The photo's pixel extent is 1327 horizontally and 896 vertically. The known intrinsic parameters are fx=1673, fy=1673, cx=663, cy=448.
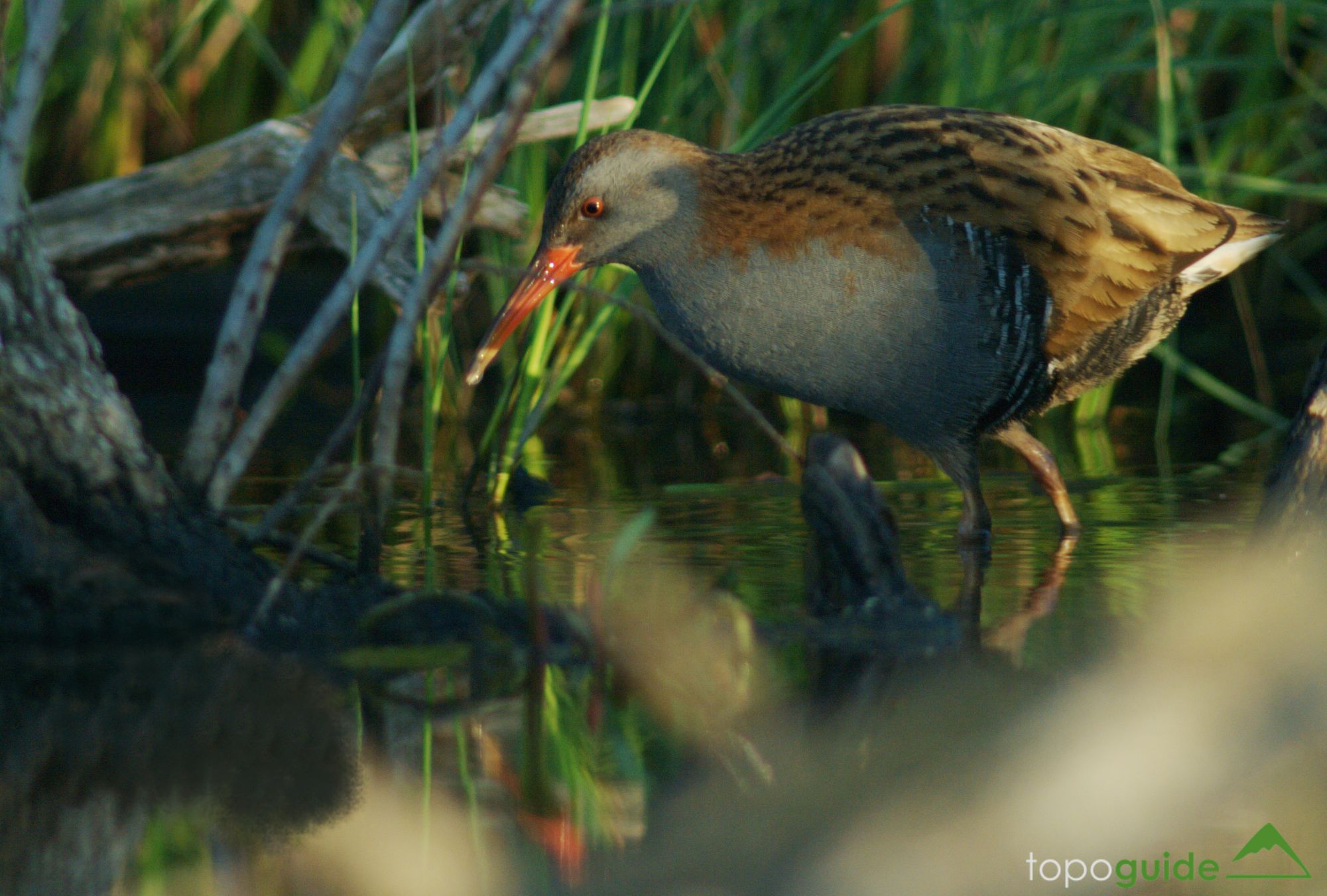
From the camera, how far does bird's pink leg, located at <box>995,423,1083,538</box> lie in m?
3.64

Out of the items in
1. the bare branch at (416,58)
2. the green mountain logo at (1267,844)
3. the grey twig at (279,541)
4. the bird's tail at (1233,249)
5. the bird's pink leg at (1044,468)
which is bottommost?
the green mountain logo at (1267,844)

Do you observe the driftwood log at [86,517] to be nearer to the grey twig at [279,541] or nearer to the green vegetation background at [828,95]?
the grey twig at [279,541]

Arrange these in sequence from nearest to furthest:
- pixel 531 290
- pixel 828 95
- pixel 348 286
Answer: pixel 348 286
pixel 531 290
pixel 828 95

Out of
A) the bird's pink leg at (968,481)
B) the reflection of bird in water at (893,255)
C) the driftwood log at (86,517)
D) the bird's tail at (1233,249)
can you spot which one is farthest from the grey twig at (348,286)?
the bird's tail at (1233,249)

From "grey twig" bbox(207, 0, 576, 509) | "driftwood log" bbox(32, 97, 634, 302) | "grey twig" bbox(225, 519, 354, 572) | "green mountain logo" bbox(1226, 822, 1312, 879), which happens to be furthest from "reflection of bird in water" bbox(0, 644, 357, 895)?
"driftwood log" bbox(32, 97, 634, 302)

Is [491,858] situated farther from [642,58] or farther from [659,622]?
[642,58]

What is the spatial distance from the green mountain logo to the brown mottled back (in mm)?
1607

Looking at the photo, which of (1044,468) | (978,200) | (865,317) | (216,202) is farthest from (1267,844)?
(216,202)

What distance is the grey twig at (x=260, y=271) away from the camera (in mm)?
2775

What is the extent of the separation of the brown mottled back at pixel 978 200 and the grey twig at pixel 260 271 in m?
0.83

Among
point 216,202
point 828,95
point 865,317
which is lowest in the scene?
point 865,317

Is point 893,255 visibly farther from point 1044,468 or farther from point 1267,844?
point 1267,844

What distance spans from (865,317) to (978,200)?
0.35m

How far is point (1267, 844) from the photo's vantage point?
186 centimetres
